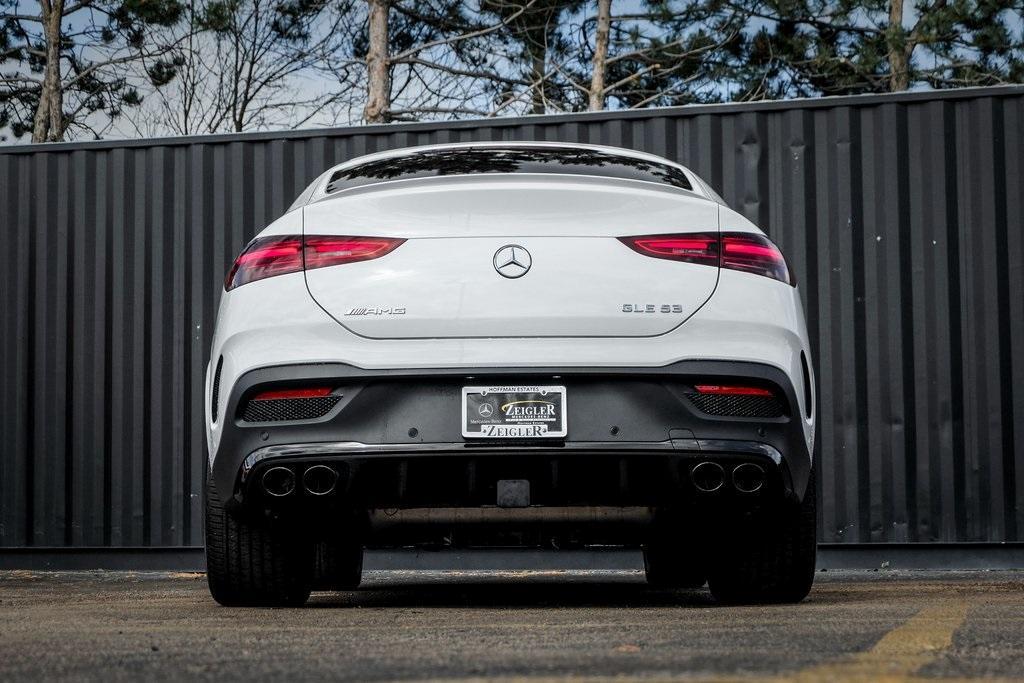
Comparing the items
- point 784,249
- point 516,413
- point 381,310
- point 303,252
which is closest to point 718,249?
point 516,413

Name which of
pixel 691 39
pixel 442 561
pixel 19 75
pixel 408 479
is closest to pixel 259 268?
pixel 408 479

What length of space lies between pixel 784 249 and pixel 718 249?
456cm

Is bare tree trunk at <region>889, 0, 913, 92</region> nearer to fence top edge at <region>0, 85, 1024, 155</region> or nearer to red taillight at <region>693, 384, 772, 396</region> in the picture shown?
fence top edge at <region>0, 85, 1024, 155</region>

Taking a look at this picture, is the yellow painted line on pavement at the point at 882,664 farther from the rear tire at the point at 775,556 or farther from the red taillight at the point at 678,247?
the red taillight at the point at 678,247

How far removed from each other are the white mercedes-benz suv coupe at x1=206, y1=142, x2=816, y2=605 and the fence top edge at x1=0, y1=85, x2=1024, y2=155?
14.7 feet

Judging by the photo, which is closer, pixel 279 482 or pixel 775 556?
pixel 279 482

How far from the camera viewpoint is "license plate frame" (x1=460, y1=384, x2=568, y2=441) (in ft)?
13.9

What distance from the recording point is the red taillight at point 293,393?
4285mm

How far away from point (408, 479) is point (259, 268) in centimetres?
84

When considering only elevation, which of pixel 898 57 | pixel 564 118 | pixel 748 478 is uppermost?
pixel 898 57

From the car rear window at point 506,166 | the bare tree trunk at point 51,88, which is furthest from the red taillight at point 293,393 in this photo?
the bare tree trunk at point 51,88

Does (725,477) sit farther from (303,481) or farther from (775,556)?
(303,481)

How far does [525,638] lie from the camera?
362 centimetres

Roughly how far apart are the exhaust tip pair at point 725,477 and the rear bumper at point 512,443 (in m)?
0.02
